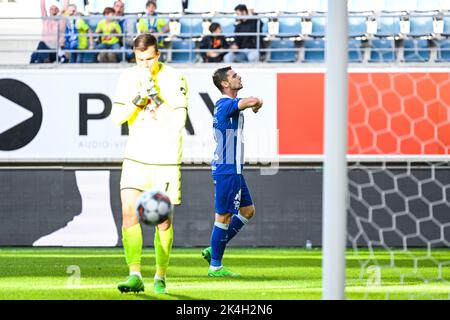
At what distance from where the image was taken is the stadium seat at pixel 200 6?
17002mm

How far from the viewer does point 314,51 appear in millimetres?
16266

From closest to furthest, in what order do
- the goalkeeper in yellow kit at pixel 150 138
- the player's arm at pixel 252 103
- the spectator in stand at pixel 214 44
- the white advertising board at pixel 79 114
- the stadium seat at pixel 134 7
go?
the goalkeeper in yellow kit at pixel 150 138 < the player's arm at pixel 252 103 < the white advertising board at pixel 79 114 < the spectator in stand at pixel 214 44 < the stadium seat at pixel 134 7

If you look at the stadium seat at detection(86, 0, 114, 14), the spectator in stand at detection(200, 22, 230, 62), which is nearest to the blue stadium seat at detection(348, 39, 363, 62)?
the spectator in stand at detection(200, 22, 230, 62)

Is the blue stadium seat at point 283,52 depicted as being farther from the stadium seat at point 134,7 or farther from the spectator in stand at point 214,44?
the stadium seat at point 134,7

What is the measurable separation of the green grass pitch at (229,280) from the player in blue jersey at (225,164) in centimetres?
30

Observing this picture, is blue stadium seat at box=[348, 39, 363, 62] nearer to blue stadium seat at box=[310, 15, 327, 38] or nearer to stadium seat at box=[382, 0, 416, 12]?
blue stadium seat at box=[310, 15, 327, 38]

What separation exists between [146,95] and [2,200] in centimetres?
818

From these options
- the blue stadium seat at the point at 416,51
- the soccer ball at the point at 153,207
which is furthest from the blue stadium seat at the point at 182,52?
the soccer ball at the point at 153,207

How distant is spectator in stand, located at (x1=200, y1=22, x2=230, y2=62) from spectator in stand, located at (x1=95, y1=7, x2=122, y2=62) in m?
1.17

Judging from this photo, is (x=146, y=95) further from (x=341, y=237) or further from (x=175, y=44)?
(x=175, y=44)

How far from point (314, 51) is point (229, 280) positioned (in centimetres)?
775

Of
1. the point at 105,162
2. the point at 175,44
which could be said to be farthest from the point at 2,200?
the point at 175,44

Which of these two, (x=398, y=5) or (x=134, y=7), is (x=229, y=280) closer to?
(x=398, y=5)

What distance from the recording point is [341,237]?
554 cm
